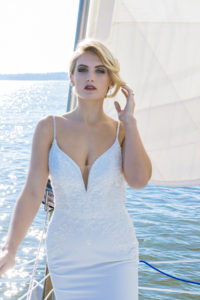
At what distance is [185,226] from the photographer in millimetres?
8852

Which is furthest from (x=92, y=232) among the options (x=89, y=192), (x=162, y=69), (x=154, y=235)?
(x=154, y=235)

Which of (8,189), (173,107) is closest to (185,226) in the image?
(8,189)

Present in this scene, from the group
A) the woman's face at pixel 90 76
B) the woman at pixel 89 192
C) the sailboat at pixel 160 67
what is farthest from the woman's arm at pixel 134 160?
the sailboat at pixel 160 67

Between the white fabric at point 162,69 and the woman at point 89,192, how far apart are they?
1.84 ft

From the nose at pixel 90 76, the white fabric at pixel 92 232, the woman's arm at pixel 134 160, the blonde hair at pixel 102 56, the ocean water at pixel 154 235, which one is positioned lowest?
the ocean water at pixel 154 235

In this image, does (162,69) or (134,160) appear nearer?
(134,160)

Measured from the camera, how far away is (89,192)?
1.66 meters

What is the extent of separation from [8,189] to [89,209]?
1069 centimetres

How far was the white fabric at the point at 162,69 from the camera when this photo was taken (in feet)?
7.20

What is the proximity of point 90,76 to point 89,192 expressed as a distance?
0.44 m

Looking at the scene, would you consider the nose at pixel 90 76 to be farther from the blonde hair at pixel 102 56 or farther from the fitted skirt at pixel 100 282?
the fitted skirt at pixel 100 282

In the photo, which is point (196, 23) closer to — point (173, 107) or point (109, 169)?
point (173, 107)

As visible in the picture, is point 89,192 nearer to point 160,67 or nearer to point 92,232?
point 92,232

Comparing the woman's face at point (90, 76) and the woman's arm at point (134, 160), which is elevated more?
the woman's face at point (90, 76)
